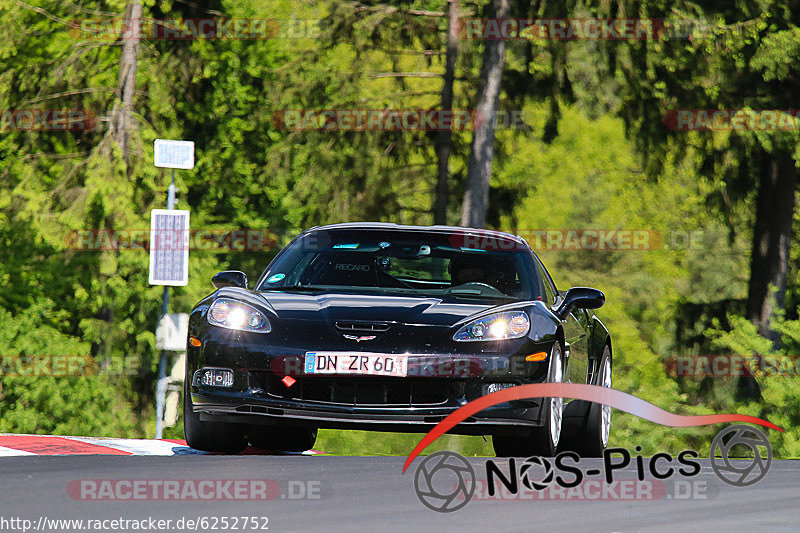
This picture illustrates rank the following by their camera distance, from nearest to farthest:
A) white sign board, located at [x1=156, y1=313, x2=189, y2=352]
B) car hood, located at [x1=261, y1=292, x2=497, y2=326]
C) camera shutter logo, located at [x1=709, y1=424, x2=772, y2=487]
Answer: car hood, located at [x1=261, y1=292, x2=497, y2=326] → camera shutter logo, located at [x1=709, y1=424, x2=772, y2=487] → white sign board, located at [x1=156, y1=313, x2=189, y2=352]

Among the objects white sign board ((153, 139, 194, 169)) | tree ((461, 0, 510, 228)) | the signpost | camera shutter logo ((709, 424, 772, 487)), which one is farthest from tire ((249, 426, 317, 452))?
tree ((461, 0, 510, 228))

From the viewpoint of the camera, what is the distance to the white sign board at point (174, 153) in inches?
A: 800

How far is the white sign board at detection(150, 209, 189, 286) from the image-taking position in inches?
808

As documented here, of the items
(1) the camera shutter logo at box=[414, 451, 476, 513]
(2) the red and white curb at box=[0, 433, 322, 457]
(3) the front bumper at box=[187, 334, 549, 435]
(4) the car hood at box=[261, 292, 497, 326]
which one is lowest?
(2) the red and white curb at box=[0, 433, 322, 457]

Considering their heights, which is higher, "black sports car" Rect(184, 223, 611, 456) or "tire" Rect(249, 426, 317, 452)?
"black sports car" Rect(184, 223, 611, 456)

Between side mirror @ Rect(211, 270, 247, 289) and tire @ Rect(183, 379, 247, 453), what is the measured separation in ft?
2.46

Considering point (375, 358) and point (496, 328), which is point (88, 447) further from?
point (496, 328)

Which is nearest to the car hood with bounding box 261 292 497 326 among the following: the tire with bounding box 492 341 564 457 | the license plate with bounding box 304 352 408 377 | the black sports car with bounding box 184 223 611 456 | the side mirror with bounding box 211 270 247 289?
the black sports car with bounding box 184 223 611 456

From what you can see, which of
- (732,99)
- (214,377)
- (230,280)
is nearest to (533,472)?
(214,377)

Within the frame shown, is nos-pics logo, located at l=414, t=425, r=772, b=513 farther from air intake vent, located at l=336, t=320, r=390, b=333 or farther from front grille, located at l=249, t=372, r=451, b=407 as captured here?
air intake vent, located at l=336, t=320, r=390, b=333

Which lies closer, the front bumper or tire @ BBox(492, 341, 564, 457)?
the front bumper

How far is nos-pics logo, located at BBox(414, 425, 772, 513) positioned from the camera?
692 cm

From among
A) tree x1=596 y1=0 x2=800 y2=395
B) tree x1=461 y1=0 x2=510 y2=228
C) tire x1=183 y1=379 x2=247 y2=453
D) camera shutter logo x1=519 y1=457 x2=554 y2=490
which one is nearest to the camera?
camera shutter logo x1=519 y1=457 x2=554 y2=490

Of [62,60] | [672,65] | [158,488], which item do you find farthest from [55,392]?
[158,488]
